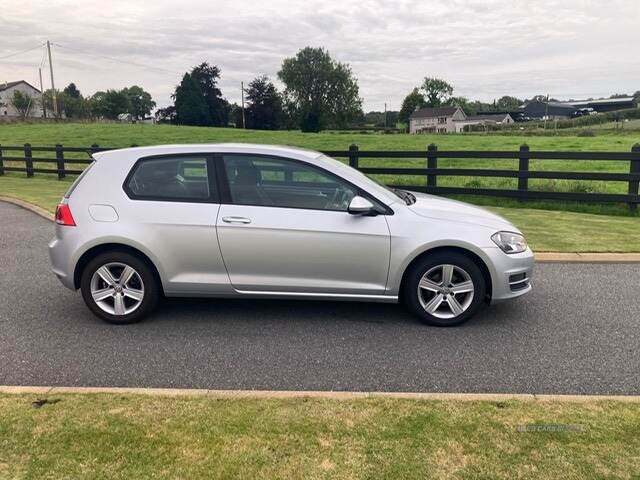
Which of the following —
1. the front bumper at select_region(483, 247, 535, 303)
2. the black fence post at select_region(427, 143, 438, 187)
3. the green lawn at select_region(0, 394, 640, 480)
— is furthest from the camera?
the black fence post at select_region(427, 143, 438, 187)

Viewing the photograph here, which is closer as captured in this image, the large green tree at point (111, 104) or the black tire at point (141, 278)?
the black tire at point (141, 278)

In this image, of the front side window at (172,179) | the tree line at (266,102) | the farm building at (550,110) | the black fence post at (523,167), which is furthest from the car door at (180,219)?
the farm building at (550,110)

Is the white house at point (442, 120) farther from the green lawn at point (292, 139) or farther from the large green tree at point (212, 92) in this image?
the green lawn at point (292, 139)

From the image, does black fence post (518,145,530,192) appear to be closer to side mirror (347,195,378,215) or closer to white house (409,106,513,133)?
side mirror (347,195,378,215)

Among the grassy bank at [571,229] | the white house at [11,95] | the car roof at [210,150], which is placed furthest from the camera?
the white house at [11,95]

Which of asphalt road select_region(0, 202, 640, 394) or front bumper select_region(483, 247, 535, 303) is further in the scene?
front bumper select_region(483, 247, 535, 303)

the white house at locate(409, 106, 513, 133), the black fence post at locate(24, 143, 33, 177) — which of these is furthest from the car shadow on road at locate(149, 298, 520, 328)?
the white house at locate(409, 106, 513, 133)

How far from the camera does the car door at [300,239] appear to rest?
459 cm

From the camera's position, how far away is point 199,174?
15.9 feet

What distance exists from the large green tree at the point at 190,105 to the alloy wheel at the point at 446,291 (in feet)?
270

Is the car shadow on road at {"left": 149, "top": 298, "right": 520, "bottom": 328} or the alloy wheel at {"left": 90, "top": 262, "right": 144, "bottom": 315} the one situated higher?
the alloy wheel at {"left": 90, "top": 262, "right": 144, "bottom": 315}

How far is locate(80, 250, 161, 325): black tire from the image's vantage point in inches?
186

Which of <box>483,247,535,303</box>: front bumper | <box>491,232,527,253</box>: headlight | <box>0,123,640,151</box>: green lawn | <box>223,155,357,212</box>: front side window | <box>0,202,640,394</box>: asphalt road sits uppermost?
<box>0,123,640,151</box>: green lawn

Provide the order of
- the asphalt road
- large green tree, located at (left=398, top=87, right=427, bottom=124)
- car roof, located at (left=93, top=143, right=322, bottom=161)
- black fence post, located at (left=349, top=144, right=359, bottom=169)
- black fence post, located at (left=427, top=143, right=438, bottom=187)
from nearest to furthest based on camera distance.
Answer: the asphalt road
car roof, located at (left=93, top=143, right=322, bottom=161)
black fence post, located at (left=427, top=143, right=438, bottom=187)
black fence post, located at (left=349, top=144, right=359, bottom=169)
large green tree, located at (left=398, top=87, right=427, bottom=124)
